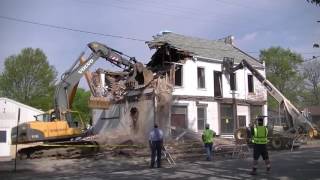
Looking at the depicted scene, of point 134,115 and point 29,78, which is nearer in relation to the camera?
point 134,115

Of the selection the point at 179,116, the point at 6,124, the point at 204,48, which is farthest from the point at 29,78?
the point at 179,116

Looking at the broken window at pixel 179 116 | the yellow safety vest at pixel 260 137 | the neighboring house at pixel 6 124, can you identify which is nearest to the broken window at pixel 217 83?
the broken window at pixel 179 116

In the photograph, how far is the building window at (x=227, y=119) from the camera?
122 ft

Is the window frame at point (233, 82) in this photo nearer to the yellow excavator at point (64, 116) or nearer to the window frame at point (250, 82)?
the window frame at point (250, 82)

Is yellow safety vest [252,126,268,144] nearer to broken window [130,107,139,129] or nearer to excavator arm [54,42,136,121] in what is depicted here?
excavator arm [54,42,136,121]

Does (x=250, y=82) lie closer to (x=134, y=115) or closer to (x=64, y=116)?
(x=134, y=115)

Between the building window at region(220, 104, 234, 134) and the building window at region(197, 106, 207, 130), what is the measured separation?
1833 millimetres

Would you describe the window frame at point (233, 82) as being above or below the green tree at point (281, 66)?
below

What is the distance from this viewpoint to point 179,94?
33.9 meters

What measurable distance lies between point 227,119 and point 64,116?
1515 centimetres

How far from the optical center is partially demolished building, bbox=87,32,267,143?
106 feet

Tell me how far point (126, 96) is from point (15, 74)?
115 ft

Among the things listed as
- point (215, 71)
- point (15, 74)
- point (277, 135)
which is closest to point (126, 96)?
point (215, 71)

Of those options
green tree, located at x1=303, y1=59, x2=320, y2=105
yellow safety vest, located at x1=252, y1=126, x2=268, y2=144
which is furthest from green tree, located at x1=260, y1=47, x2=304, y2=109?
yellow safety vest, located at x1=252, y1=126, x2=268, y2=144
